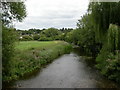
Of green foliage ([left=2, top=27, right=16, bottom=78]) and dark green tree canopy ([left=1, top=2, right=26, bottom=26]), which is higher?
dark green tree canopy ([left=1, top=2, right=26, bottom=26])

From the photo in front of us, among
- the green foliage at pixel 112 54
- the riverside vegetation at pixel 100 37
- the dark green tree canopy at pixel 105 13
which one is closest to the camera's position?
the riverside vegetation at pixel 100 37

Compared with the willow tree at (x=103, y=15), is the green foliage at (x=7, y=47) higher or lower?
lower

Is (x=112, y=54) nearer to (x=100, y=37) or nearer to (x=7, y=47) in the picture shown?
(x=100, y=37)

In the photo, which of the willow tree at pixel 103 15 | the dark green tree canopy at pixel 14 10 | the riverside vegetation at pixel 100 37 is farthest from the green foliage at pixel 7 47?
the willow tree at pixel 103 15

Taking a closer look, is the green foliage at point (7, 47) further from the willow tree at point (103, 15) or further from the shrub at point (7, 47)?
the willow tree at point (103, 15)

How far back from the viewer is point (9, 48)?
10500mm

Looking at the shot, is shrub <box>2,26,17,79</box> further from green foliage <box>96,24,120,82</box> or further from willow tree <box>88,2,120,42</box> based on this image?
willow tree <box>88,2,120,42</box>

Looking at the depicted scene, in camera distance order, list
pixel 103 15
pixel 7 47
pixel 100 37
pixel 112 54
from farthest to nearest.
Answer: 1. pixel 100 37
2. pixel 103 15
3. pixel 112 54
4. pixel 7 47

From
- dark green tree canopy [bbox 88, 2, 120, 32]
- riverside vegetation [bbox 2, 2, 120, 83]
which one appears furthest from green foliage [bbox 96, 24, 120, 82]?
dark green tree canopy [bbox 88, 2, 120, 32]

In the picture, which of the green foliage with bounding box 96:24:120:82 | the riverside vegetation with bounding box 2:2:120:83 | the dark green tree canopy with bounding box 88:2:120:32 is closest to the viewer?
the riverside vegetation with bounding box 2:2:120:83

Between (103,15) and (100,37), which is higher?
(103,15)

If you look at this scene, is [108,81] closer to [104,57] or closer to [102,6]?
A: [104,57]

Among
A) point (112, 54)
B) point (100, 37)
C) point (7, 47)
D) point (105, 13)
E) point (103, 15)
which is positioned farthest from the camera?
point (100, 37)

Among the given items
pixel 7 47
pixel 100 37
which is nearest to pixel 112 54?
pixel 100 37
